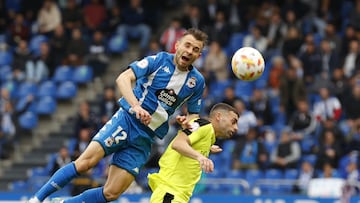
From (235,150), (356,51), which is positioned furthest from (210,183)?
(356,51)

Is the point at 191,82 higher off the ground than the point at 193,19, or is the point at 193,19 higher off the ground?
the point at 193,19

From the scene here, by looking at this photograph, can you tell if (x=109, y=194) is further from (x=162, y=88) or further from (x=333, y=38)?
(x=333, y=38)

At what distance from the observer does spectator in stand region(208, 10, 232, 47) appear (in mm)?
22516

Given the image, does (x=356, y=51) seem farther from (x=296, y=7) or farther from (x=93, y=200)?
(x=93, y=200)

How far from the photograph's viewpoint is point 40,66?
2370cm

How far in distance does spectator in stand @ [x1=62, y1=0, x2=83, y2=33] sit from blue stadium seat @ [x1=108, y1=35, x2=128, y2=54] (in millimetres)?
964

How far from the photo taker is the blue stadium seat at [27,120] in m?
22.7

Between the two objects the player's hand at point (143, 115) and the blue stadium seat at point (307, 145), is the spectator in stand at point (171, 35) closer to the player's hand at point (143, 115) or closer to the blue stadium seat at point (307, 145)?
the blue stadium seat at point (307, 145)

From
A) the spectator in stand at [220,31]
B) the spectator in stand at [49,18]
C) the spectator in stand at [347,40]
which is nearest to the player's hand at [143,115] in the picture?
the spectator in stand at [347,40]

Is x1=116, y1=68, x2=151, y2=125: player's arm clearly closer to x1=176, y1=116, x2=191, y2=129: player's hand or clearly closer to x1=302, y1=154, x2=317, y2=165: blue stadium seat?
x1=176, y1=116, x2=191, y2=129: player's hand

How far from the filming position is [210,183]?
19125 mm

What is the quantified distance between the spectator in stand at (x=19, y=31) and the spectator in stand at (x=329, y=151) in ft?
31.0

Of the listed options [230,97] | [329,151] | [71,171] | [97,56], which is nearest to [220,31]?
[230,97]

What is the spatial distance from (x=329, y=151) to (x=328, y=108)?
131 cm
